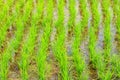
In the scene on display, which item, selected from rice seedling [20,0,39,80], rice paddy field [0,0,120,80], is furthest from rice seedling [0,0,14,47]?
rice seedling [20,0,39,80]

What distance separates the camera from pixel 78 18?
5.89 m

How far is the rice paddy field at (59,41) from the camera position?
4.03 m

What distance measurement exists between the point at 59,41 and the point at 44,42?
20 centimetres

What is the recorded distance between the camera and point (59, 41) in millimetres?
4617

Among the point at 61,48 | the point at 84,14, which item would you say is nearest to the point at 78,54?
the point at 61,48

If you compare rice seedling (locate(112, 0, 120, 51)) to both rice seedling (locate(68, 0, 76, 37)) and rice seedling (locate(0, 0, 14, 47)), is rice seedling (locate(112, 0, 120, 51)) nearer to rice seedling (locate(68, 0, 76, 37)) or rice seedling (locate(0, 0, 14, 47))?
rice seedling (locate(68, 0, 76, 37))

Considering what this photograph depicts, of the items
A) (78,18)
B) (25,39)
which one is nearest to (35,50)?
(25,39)

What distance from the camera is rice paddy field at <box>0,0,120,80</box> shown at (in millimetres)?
4027

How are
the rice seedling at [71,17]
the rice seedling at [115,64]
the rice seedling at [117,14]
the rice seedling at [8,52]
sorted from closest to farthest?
1. the rice seedling at [8,52]
2. the rice seedling at [115,64]
3. the rice seedling at [117,14]
4. the rice seedling at [71,17]

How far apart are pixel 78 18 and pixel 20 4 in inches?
49.6

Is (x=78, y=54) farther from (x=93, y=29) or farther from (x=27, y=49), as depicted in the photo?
(x=93, y=29)

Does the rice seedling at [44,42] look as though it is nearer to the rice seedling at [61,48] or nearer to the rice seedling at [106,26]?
the rice seedling at [61,48]

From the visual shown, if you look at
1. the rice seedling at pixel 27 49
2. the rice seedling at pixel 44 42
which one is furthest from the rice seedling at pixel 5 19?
the rice seedling at pixel 44 42

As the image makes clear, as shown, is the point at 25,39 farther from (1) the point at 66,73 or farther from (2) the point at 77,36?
(1) the point at 66,73
